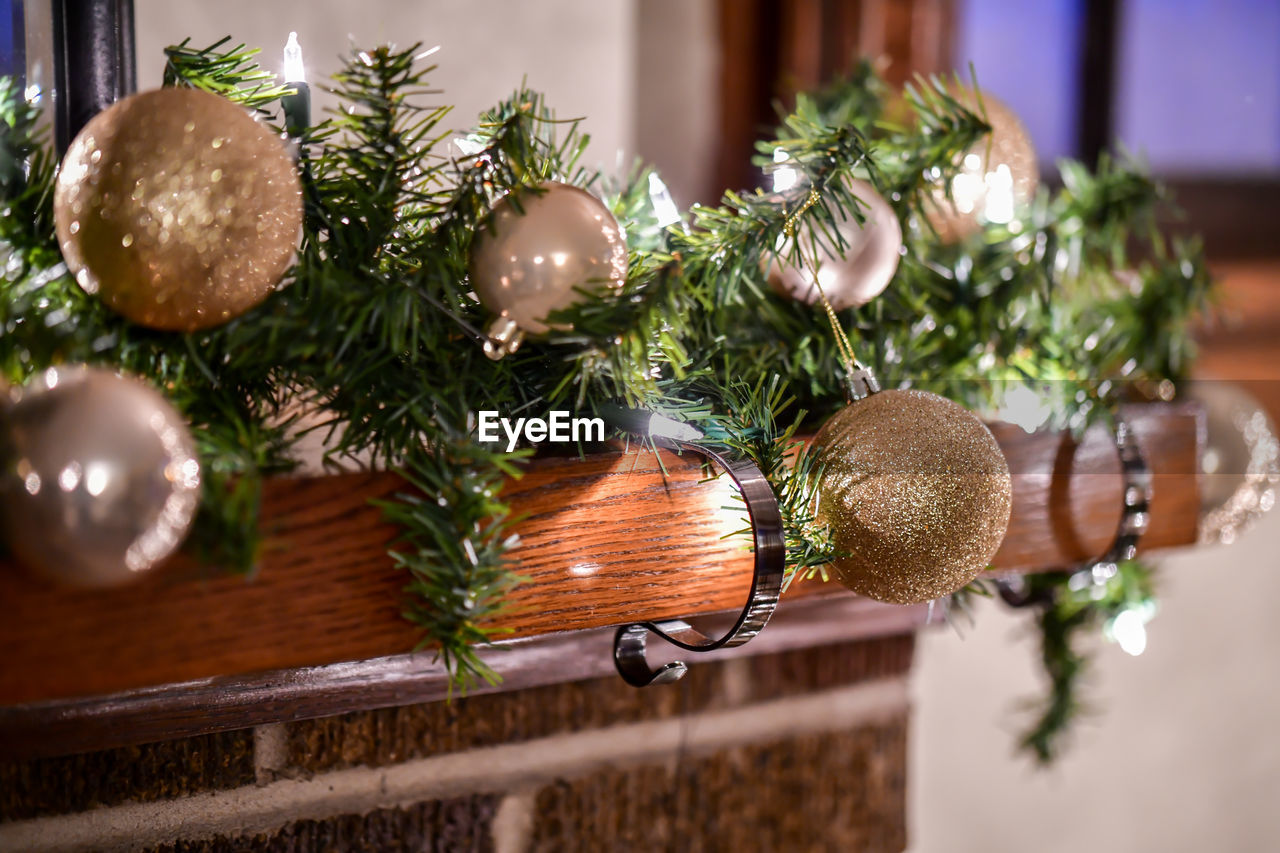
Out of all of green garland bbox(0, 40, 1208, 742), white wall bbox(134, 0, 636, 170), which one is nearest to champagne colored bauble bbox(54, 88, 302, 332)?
green garland bbox(0, 40, 1208, 742)

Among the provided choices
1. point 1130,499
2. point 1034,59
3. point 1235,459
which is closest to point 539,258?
point 1130,499

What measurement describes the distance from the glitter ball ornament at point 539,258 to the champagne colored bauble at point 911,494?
11 centimetres

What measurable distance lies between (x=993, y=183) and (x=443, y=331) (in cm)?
34

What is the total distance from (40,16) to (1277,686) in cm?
126

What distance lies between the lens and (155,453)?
222 mm

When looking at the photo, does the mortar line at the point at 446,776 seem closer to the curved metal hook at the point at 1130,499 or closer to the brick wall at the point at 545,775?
the brick wall at the point at 545,775

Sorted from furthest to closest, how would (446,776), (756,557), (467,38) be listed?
(467,38)
(446,776)
(756,557)

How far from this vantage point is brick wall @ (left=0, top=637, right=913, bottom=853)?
0.37 metres

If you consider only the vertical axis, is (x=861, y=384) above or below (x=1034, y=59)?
below

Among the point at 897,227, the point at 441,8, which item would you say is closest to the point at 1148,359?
the point at 897,227

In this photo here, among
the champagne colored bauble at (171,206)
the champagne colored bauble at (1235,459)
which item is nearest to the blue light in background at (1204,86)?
the champagne colored bauble at (1235,459)

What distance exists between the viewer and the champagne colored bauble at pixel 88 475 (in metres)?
0.21

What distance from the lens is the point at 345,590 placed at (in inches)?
11.1

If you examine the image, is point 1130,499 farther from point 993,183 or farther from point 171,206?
point 171,206
